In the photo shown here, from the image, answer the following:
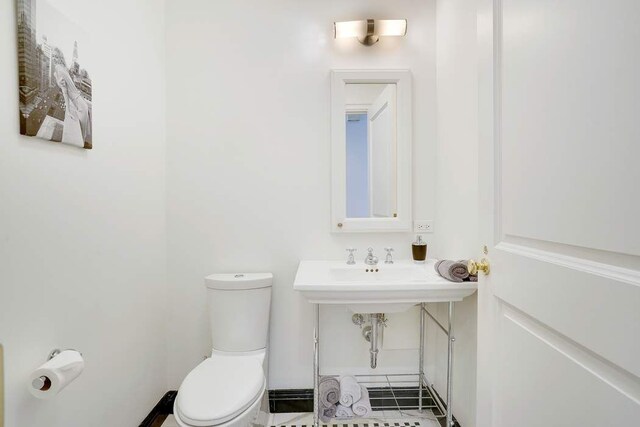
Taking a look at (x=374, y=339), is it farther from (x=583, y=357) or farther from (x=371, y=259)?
(x=583, y=357)

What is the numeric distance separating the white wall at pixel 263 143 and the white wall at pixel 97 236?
→ 0.13m

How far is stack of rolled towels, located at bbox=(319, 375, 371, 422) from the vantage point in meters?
1.65

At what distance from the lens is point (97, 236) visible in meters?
1.24

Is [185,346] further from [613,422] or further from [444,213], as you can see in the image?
[613,422]

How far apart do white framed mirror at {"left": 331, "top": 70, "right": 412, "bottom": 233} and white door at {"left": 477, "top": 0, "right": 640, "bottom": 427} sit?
766 mm

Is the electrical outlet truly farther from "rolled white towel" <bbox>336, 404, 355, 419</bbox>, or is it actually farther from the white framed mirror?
"rolled white towel" <bbox>336, 404, 355, 419</bbox>

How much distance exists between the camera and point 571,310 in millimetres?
655

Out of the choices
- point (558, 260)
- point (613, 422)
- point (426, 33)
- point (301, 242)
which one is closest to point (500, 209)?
point (558, 260)

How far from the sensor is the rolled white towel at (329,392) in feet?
5.43

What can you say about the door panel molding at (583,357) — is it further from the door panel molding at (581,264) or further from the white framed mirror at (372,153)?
the white framed mirror at (372,153)

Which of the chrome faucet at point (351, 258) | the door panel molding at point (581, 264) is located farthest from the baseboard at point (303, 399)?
the door panel molding at point (581, 264)

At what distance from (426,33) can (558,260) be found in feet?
5.29

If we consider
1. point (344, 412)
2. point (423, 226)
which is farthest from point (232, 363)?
point (423, 226)

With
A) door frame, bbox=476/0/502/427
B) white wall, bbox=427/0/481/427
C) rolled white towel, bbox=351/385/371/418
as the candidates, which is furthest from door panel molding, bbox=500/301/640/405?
rolled white towel, bbox=351/385/371/418
